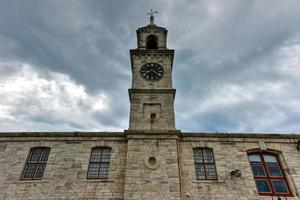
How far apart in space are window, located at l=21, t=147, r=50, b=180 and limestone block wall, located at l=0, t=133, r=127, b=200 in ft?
0.79

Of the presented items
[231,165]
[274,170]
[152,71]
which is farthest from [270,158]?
[152,71]

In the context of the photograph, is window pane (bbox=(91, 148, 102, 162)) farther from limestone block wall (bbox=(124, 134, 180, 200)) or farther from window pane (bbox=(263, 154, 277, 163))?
window pane (bbox=(263, 154, 277, 163))

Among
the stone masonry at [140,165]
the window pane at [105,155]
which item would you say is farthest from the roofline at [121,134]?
the window pane at [105,155]

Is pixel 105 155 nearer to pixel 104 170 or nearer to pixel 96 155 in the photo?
pixel 96 155

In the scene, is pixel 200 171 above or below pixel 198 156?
below

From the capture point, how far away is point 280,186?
36.9ft

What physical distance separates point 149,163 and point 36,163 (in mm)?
6480

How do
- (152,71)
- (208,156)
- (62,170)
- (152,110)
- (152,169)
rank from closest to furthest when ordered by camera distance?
1. (152,169)
2. (62,170)
3. (208,156)
4. (152,110)
5. (152,71)

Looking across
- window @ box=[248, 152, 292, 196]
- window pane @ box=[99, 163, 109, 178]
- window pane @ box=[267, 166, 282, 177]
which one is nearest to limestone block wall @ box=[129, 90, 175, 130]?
window pane @ box=[99, 163, 109, 178]

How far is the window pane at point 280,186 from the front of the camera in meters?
11.1

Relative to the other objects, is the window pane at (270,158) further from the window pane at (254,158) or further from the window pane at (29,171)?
the window pane at (29,171)

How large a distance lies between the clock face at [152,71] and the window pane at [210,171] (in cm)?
698

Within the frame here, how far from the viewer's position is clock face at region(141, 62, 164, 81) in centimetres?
1551

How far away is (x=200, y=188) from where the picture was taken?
10852 mm
